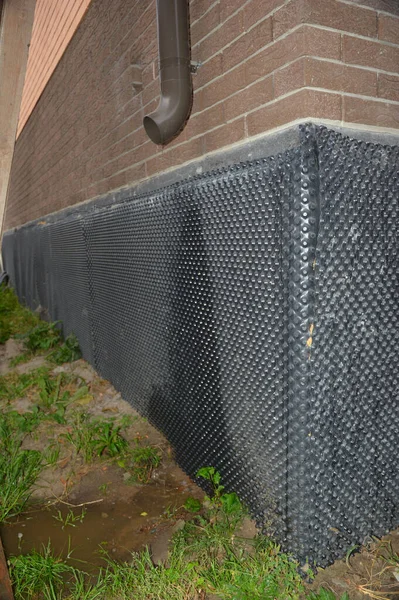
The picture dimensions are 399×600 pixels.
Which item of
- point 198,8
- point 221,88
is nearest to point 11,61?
point 198,8

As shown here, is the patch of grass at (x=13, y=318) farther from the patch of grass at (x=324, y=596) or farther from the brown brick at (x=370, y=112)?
the brown brick at (x=370, y=112)

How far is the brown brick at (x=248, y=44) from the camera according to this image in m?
1.82

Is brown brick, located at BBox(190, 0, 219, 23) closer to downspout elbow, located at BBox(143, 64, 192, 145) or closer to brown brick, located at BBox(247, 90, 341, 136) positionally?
downspout elbow, located at BBox(143, 64, 192, 145)

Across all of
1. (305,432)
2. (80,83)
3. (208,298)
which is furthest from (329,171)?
(80,83)

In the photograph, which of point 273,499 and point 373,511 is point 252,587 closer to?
point 273,499

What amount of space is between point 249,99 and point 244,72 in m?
0.13

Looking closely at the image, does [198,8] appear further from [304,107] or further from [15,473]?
[15,473]

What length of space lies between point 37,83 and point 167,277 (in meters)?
6.19

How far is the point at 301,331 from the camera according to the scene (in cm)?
154

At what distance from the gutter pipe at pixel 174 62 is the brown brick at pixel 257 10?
0.50 metres

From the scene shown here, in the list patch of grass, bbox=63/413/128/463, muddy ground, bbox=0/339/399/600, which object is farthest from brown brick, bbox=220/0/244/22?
patch of grass, bbox=63/413/128/463

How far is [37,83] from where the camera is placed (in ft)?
23.2

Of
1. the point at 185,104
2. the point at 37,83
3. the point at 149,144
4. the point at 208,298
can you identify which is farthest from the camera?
the point at 37,83

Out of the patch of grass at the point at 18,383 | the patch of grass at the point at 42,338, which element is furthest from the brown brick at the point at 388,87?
the patch of grass at the point at 42,338
